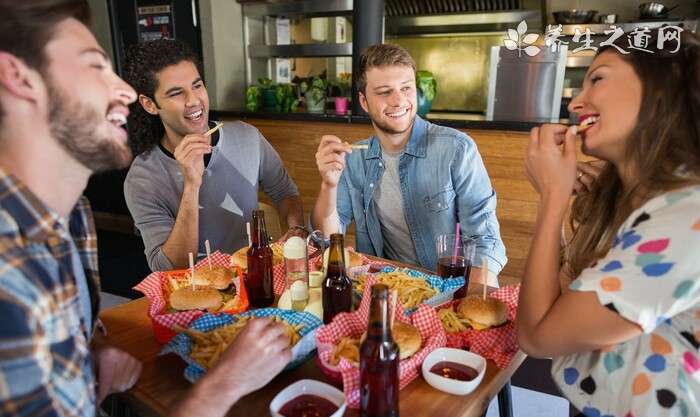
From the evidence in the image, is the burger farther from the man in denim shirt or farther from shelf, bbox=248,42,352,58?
shelf, bbox=248,42,352,58

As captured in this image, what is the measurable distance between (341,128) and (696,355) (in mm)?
3160

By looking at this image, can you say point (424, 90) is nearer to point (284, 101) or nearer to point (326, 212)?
point (284, 101)

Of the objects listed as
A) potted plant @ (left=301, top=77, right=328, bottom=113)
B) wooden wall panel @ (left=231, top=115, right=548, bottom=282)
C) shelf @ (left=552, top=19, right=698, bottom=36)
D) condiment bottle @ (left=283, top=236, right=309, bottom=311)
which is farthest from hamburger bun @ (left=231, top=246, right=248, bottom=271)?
shelf @ (left=552, top=19, right=698, bottom=36)

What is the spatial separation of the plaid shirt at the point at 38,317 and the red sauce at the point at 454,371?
730 millimetres

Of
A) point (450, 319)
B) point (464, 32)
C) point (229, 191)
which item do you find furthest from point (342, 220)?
point (464, 32)

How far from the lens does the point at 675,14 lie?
5.07 m

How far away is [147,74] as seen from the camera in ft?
6.68

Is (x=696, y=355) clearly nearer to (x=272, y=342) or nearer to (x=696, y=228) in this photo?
(x=696, y=228)

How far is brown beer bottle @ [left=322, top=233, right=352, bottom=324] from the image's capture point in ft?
4.31

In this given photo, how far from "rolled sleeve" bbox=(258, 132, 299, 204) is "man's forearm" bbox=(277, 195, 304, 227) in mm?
34

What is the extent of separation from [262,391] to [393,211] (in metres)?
1.27

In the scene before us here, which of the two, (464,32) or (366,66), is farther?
(464,32)

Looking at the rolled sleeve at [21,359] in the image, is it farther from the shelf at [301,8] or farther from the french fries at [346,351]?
the shelf at [301,8]

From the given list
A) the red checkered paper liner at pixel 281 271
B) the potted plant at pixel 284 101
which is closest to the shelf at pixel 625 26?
the potted plant at pixel 284 101
